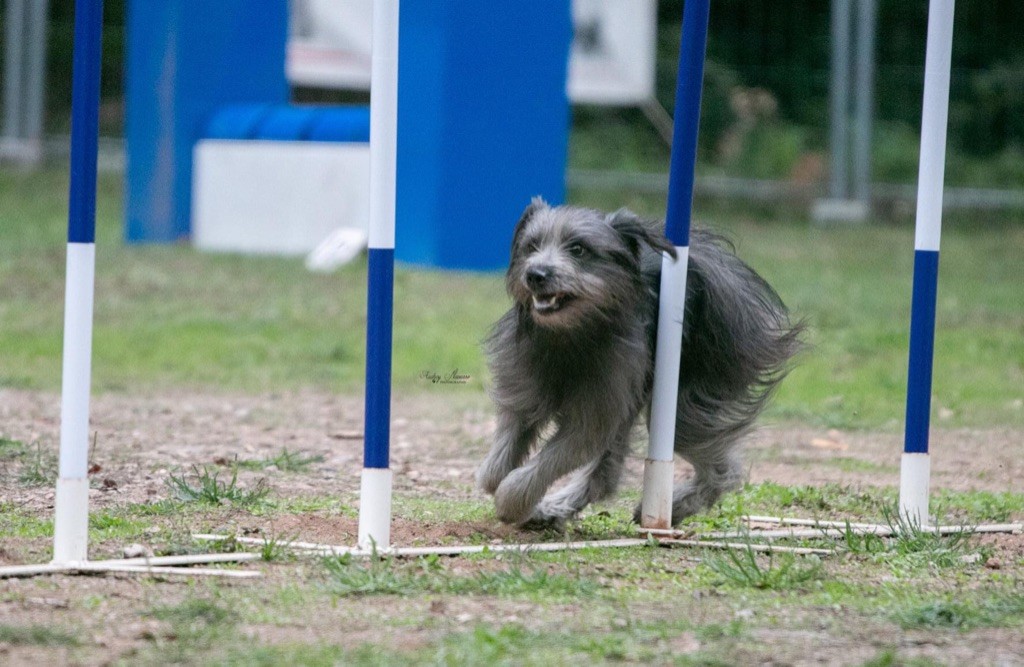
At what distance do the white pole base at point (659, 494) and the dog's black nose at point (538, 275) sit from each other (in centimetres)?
72

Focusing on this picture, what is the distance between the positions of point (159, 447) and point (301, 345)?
128 inches

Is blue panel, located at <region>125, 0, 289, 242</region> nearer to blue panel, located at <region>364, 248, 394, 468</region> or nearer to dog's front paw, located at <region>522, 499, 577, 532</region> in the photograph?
dog's front paw, located at <region>522, 499, 577, 532</region>

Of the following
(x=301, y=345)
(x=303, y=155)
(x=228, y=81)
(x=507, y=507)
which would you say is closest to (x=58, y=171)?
(x=228, y=81)

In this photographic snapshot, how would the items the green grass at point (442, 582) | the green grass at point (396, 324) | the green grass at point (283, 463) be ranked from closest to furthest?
the green grass at point (442, 582), the green grass at point (283, 463), the green grass at point (396, 324)

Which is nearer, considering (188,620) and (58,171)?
(188,620)

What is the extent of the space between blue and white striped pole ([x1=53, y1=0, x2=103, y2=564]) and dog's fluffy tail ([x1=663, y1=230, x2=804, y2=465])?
6.57ft

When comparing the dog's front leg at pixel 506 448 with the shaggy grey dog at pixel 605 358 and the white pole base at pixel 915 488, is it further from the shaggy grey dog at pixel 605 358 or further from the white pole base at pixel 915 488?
the white pole base at pixel 915 488

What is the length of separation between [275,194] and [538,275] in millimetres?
9807

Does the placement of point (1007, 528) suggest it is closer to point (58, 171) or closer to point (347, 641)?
point (347, 641)

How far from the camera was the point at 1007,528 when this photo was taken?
4992mm

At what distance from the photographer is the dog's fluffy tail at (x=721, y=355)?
5031mm

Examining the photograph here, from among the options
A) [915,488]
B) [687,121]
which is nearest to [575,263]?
[687,121]

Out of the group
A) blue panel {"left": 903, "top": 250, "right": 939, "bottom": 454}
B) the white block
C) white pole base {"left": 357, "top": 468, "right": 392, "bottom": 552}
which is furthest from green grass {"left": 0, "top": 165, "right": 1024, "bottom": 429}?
white pole base {"left": 357, "top": 468, "right": 392, "bottom": 552}

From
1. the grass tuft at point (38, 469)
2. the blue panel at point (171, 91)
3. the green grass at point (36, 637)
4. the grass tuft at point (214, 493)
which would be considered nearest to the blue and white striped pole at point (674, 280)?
the grass tuft at point (214, 493)
